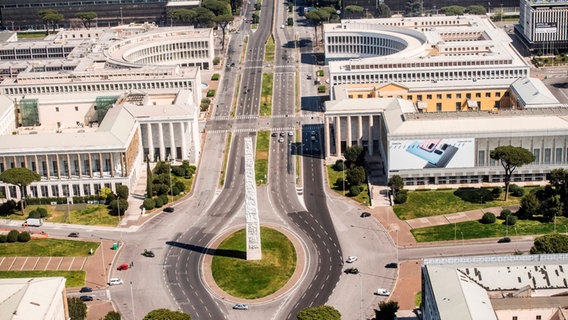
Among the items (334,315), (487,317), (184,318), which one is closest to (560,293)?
(487,317)

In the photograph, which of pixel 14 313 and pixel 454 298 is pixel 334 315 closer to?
pixel 454 298

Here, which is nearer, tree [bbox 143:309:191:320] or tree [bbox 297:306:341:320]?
tree [bbox 297:306:341:320]

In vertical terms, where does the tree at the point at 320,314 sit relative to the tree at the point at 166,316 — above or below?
below

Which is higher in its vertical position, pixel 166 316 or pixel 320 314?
pixel 166 316

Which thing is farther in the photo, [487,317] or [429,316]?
[429,316]

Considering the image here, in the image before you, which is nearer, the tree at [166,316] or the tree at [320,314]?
the tree at [320,314]

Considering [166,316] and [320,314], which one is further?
[166,316]

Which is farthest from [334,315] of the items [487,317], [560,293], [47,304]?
[47,304]

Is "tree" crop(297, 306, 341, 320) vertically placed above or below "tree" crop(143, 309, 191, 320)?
below
